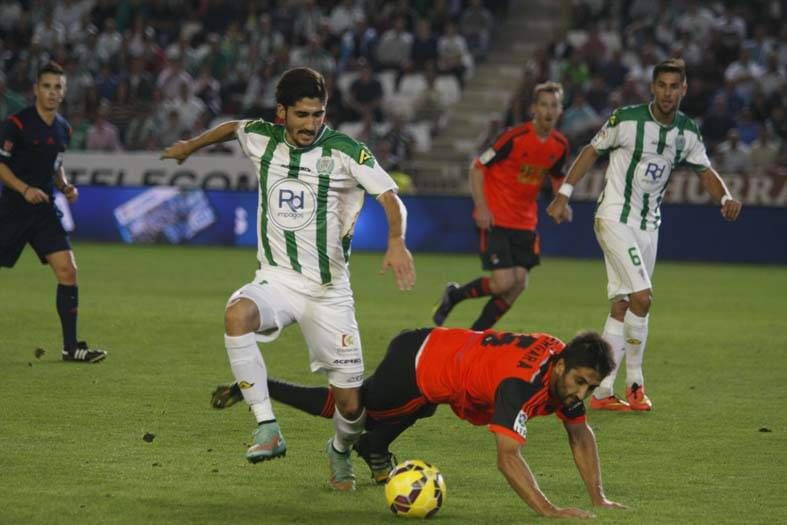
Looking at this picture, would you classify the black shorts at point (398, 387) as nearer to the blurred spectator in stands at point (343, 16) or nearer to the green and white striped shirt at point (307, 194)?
the green and white striped shirt at point (307, 194)

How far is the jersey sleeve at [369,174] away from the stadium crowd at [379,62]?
15.8 m

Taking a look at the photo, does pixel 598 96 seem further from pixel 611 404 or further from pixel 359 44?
pixel 611 404

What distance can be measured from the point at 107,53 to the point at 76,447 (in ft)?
70.4

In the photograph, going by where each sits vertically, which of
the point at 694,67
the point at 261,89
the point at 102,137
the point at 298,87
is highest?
the point at 298,87

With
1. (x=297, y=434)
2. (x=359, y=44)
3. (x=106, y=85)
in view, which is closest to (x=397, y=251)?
(x=297, y=434)

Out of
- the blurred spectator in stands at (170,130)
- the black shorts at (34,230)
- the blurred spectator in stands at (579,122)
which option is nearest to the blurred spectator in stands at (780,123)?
the blurred spectator in stands at (579,122)

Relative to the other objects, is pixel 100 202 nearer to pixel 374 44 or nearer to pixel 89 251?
pixel 89 251

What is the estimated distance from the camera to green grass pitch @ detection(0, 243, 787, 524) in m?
6.13

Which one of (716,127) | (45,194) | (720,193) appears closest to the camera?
(720,193)

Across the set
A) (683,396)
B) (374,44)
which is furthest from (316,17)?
(683,396)

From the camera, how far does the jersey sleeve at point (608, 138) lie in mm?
9211

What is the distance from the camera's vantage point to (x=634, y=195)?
30.3 feet

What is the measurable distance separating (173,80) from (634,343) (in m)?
18.3

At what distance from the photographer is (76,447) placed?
7203mm
